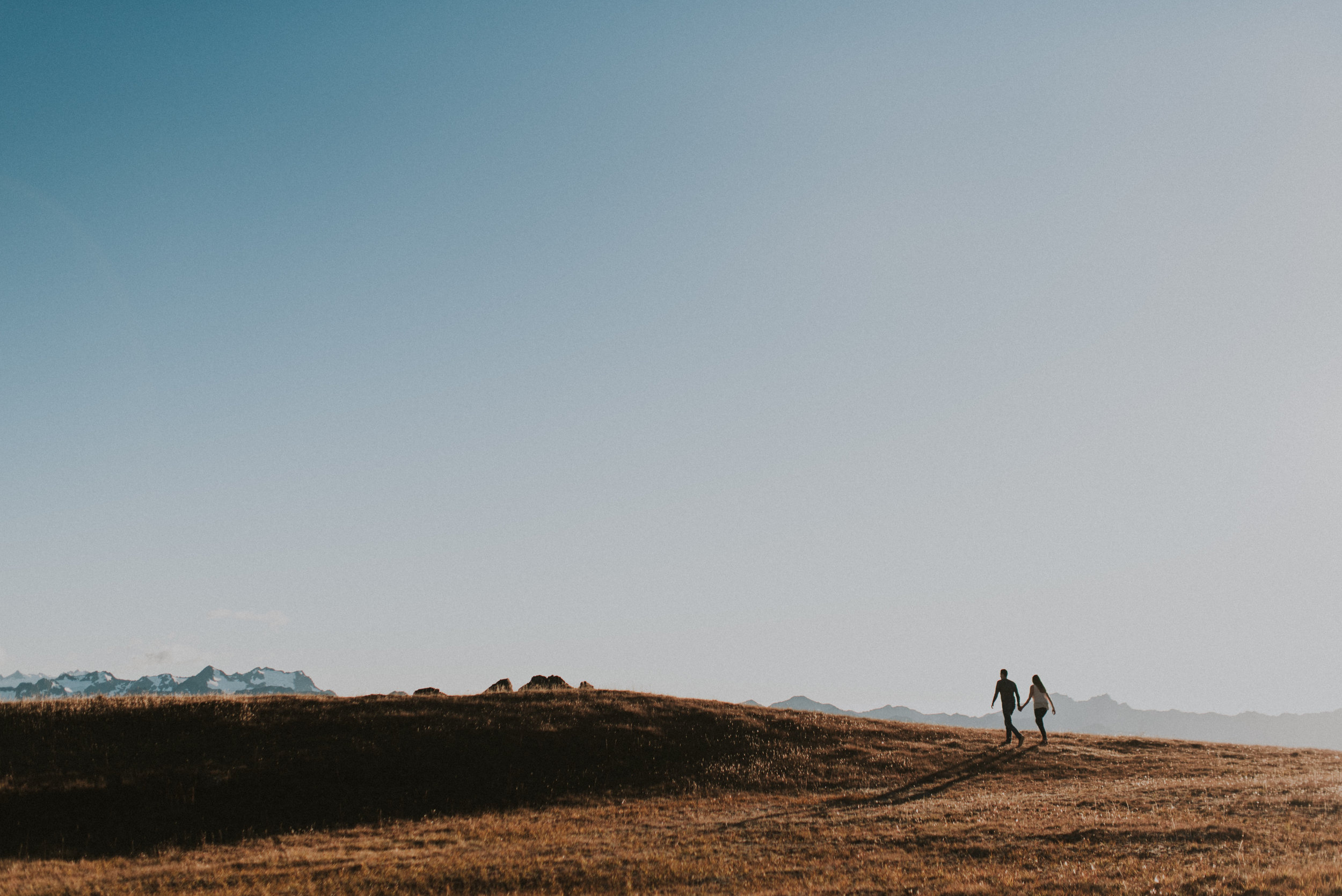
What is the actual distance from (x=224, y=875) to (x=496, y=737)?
1625cm

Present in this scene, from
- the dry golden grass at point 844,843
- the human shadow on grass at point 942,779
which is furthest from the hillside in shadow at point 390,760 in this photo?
the dry golden grass at point 844,843

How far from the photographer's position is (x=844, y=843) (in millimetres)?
18422

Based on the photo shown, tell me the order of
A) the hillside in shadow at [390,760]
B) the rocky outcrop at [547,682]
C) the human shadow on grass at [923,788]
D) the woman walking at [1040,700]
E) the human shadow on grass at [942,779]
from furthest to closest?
the rocky outcrop at [547,682]
the woman walking at [1040,700]
the hillside in shadow at [390,760]
the human shadow on grass at [942,779]
the human shadow on grass at [923,788]

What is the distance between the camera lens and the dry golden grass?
47.6 feet

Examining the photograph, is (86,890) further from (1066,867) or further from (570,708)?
(570,708)

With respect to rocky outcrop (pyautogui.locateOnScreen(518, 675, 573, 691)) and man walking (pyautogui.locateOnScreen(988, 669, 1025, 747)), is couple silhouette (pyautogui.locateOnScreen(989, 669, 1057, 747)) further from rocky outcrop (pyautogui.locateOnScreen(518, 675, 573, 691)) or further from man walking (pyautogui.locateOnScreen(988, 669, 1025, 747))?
rocky outcrop (pyautogui.locateOnScreen(518, 675, 573, 691))

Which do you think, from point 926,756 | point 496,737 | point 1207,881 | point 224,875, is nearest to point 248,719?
point 496,737

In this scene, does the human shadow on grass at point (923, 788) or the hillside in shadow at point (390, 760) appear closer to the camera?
the human shadow on grass at point (923, 788)

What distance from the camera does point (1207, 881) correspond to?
12.8m

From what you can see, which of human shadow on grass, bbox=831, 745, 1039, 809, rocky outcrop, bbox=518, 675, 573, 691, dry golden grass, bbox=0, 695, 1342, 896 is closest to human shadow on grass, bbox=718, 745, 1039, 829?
human shadow on grass, bbox=831, 745, 1039, 809

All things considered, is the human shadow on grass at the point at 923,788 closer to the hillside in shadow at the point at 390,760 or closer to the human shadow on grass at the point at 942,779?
the human shadow on grass at the point at 942,779

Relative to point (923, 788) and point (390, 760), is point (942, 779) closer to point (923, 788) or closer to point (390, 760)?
point (923, 788)

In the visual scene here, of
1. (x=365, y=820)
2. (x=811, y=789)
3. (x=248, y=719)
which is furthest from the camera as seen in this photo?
(x=248, y=719)

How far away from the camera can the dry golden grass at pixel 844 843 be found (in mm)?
14500
